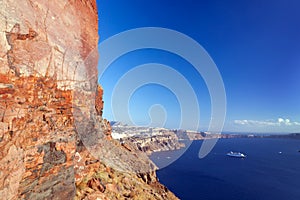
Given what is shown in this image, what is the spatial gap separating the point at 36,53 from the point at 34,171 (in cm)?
327

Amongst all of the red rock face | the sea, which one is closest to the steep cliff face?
the red rock face

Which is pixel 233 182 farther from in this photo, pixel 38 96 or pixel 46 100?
pixel 38 96

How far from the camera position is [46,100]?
17.4 feet

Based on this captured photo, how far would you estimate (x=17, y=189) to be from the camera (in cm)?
415

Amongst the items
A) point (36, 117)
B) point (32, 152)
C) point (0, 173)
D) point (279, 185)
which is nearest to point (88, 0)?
point (36, 117)

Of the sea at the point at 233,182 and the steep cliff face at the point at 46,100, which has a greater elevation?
the steep cliff face at the point at 46,100

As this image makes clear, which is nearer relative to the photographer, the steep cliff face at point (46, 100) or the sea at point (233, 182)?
the steep cliff face at point (46, 100)

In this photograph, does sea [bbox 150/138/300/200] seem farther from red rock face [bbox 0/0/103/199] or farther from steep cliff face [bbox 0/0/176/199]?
red rock face [bbox 0/0/103/199]

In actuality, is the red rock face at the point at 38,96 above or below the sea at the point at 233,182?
above

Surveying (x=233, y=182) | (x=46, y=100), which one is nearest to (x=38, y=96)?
(x=46, y=100)

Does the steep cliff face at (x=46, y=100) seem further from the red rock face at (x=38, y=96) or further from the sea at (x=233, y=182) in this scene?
the sea at (x=233, y=182)

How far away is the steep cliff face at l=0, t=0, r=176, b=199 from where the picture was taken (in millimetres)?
3933

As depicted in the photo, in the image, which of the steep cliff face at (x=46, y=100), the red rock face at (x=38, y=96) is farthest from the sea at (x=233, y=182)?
the red rock face at (x=38, y=96)

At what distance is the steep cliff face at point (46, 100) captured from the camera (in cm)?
393
